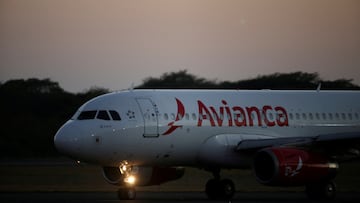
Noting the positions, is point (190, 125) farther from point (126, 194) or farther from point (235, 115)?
point (126, 194)

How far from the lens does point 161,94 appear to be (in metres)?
38.9

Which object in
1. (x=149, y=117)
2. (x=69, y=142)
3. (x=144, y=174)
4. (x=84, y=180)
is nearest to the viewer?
(x=69, y=142)

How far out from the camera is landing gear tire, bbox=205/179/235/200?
130 ft

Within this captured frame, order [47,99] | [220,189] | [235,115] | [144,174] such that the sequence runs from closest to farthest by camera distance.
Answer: [144,174] < [235,115] < [220,189] < [47,99]

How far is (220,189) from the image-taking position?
39.8 meters

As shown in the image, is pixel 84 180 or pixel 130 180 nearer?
pixel 130 180

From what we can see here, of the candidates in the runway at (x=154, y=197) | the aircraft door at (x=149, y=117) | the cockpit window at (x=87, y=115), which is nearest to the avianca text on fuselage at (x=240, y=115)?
the aircraft door at (x=149, y=117)

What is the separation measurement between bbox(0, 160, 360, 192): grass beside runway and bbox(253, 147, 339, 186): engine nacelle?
740 cm

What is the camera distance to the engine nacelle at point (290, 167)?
120 ft

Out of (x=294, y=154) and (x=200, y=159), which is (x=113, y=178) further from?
(x=294, y=154)

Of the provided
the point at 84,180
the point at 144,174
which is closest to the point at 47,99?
the point at 84,180

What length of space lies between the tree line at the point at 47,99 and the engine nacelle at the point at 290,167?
882 inches

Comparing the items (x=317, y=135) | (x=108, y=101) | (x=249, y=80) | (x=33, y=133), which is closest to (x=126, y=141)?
(x=108, y=101)

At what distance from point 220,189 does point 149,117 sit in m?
4.01
